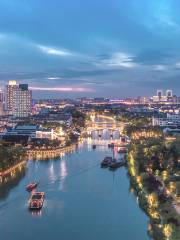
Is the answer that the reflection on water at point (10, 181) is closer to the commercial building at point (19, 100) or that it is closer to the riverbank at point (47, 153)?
the riverbank at point (47, 153)

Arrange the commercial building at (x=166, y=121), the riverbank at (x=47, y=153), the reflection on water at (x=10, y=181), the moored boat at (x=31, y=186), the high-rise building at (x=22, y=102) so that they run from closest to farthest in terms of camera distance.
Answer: the reflection on water at (x=10, y=181) < the moored boat at (x=31, y=186) < the riverbank at (x=47, y=153) < the commercial building at (x=166, y=121) < the high-rise building at (x=22, y=102)

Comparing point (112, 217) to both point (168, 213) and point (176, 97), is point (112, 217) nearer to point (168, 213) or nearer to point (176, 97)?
point (168, 213)

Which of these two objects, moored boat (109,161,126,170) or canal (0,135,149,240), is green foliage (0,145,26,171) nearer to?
canal (0,135,149,240)

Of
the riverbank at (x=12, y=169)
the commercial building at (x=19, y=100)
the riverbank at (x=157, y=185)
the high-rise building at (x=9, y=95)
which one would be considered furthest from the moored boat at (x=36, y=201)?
the high-rise building at (x=9, y=95)

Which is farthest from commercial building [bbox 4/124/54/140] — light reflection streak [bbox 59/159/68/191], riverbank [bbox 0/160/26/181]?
riverbank [bbox 0/160/26/181]

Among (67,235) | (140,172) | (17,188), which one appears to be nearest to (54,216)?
(67,235)
